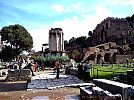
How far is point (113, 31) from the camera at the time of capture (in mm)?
111938

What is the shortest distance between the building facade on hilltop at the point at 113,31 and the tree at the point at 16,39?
4050 cm

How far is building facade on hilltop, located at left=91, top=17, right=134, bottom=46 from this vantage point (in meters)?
109

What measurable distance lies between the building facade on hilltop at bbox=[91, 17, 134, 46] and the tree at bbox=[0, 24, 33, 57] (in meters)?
40.5

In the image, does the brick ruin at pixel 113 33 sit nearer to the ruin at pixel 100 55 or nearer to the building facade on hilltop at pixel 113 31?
the building facade on hilltop at pixel 113 31

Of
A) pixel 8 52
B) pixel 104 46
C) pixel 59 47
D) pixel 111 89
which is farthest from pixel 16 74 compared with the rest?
pixel 104 46

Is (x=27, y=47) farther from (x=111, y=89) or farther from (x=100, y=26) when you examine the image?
(x=111, y=89)

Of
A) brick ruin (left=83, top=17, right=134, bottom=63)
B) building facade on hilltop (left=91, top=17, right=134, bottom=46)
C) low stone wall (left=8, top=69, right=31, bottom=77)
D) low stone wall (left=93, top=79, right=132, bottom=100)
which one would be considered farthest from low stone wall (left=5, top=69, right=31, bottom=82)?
building facade on hilltop (left=91, top=17, right=134, bottom=46)

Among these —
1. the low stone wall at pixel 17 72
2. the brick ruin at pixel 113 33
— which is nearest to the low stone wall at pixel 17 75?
the low stone wall at pixel 17 72

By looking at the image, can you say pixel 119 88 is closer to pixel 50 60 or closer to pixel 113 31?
pixel 50 60

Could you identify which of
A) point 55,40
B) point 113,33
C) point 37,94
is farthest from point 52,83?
A: point 113,33

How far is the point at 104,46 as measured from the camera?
8775 cm

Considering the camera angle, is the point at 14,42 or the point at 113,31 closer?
the point at 14,42

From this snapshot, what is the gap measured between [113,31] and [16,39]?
1894 inches

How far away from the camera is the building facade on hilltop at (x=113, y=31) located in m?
109
